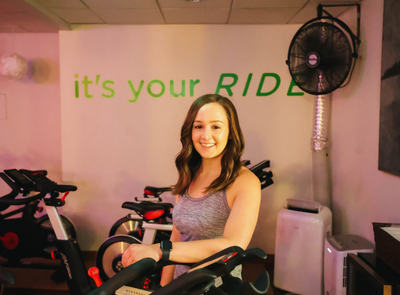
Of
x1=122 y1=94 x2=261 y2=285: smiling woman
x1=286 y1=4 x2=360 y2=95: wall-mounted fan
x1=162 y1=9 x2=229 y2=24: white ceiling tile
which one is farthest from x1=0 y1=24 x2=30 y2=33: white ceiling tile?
x1=122 y1=94 x2=261 y2=285: smiling woman

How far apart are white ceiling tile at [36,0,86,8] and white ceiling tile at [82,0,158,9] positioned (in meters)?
0.08

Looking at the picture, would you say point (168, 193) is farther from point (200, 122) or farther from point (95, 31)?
point (200, 122)

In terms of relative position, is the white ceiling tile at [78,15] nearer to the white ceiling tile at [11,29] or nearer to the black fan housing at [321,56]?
the white ceiling tile at [11,29]

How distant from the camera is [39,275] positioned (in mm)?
Answer: 3014

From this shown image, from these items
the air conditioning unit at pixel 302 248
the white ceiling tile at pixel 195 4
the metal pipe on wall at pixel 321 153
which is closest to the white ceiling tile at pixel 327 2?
the white ceiling tile at pixel 195 4

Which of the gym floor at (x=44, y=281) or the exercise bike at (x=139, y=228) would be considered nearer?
the exercise bike at (x=139, y=228)

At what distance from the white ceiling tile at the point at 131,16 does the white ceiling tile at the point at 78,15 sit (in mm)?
88

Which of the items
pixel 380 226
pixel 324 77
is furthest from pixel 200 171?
pixel 324 77

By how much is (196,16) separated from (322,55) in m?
1.26

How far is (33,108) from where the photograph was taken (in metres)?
3.48

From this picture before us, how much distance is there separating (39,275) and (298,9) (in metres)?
3.64

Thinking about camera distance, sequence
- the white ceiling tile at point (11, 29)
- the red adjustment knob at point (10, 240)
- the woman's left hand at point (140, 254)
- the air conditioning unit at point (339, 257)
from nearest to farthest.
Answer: the woman's left hand at point (140, 254) < the air conditioning unit at point (339, 257) < the red adjustment knob at point (10, 240) < the white ceiling tile at point (11, 29)

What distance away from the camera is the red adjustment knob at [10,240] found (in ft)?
9.28

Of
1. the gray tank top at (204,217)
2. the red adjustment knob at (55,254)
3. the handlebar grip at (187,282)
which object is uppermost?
the handlebar grip at (187,282)
